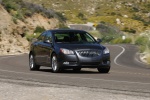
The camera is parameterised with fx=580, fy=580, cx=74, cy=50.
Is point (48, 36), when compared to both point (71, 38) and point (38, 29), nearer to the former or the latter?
point (71, 38)

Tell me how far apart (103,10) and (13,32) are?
88114 mm

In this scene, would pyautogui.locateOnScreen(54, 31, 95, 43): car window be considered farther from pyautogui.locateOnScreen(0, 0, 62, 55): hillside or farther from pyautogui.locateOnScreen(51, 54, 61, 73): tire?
pyautogui.locateOnScreen(0, 0, 62, 55): hillside

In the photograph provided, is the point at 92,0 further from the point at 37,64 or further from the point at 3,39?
the point at 37,64

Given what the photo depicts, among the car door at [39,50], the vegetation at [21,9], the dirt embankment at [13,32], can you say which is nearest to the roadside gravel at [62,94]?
the car door at [39,50]

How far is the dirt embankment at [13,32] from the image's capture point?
46531 millimetres

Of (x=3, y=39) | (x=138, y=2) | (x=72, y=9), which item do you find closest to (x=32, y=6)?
(x=3, y=39)

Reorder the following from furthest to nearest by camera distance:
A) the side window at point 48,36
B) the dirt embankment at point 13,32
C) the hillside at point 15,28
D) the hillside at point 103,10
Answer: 1. the hillside at point 103,10
2. the hillside at point 15,28
3. the dirt embankment at point 13,32
4. the side window at point 48,36

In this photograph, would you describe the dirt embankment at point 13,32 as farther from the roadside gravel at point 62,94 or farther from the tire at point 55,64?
the roadside gravel at point 62,94

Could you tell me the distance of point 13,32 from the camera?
49.9m

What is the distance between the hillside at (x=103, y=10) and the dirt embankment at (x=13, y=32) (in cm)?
6925

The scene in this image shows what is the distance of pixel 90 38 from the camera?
70.5 ft

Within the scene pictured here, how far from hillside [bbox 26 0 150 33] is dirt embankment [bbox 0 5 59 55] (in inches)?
2726

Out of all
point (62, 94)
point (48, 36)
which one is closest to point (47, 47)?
point (48, 36)

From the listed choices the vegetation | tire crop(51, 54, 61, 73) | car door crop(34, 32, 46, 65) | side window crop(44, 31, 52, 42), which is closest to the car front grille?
tire crop(51, 54, 61, 73)
